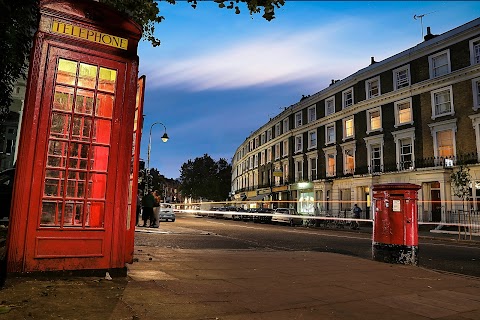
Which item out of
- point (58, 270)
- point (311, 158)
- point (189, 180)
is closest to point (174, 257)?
point (58, 270)

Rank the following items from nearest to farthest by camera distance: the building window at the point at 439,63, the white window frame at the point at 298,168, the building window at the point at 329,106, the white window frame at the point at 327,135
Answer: the building window at the point at 439,63 → the white window frame at the point at 327,135 → the building window at the point at 329,106 → the white window frame at the point at 298,168

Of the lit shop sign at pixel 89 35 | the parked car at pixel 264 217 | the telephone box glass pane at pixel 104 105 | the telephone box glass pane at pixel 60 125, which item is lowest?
the parked car at pixel 264 217

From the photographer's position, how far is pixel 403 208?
848 cm

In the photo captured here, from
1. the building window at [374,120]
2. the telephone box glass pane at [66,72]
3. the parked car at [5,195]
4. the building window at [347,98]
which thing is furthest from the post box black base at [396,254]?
the building window at [347,98]

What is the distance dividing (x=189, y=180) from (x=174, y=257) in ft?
237

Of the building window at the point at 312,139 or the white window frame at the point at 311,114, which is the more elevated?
the white window frame at the point at 311,114

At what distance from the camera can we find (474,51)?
2522 centimetres

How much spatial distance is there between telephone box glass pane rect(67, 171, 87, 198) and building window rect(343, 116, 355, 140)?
3240 cm

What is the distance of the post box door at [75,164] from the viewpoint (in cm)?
475

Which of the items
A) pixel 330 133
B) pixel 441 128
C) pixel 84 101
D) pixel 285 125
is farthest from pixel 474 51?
pixel 84 101

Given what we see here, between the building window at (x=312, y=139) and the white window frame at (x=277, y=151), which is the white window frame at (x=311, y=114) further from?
the white window frame at (x=277, y=151)

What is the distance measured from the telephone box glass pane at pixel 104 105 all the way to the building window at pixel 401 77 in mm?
29485

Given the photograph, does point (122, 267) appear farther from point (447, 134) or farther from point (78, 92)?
point (447, 134)

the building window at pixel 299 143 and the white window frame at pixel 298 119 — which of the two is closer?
the building window at pixel 299 143
